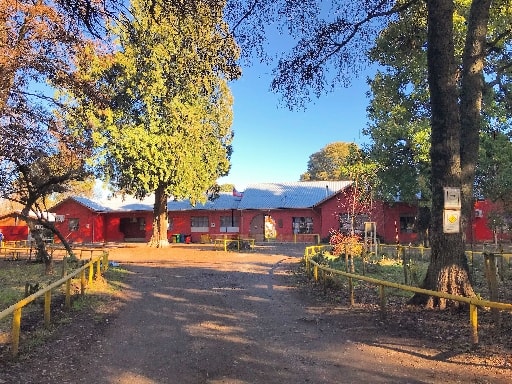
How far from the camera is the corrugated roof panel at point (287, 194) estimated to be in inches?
1683

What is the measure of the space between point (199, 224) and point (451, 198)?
124 feet

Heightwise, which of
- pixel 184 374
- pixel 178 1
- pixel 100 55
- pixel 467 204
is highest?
pixel 100 55

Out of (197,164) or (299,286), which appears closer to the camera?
(299,286)

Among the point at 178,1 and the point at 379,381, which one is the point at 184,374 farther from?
the point at 178,1

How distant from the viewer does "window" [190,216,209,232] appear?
4491 centimetres

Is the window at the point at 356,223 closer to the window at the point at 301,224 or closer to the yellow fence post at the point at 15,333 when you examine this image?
the window at the point at 301,224

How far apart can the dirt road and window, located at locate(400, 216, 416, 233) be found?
2889cm

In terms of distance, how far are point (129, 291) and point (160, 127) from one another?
1824 centimetres

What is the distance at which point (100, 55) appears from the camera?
618 inches

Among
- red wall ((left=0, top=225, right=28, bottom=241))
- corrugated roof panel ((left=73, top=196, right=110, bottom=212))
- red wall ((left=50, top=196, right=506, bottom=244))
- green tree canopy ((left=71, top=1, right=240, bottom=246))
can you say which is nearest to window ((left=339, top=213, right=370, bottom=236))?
red wall ((left=50, top=196, right=506, bottom=244))

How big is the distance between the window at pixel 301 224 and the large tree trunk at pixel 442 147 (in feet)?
109

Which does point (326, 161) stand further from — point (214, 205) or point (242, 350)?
point (242, 350)

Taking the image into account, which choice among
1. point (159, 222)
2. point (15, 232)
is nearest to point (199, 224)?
point (159, 222)

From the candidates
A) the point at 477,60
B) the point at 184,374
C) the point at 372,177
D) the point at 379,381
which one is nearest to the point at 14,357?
the point at 184,374
